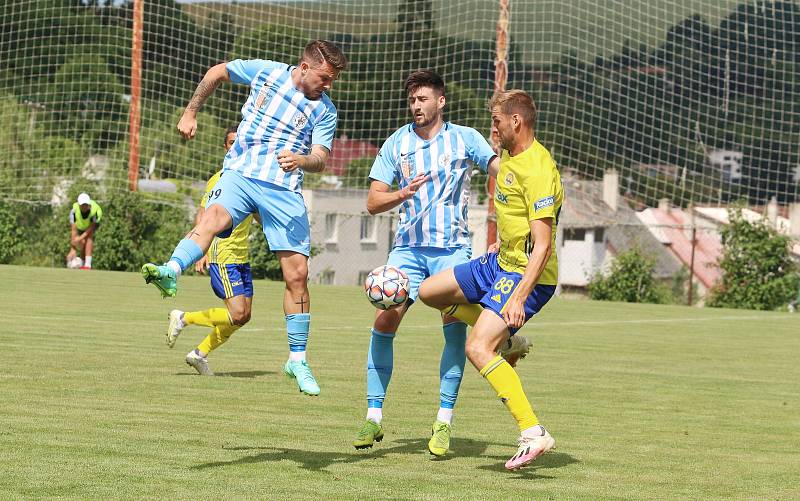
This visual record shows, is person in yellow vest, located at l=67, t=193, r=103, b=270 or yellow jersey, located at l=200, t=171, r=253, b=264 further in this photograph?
person in yellow vest, located at l=67, t=193, r=103, b=270

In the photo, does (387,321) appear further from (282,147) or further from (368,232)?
(368,232)

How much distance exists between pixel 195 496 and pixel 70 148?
30500mm

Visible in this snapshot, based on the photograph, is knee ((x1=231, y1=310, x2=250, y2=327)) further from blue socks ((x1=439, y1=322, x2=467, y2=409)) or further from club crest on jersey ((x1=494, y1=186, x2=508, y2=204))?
club crest on jersey ((x1=494, y1=186, x2=508, y2=204))

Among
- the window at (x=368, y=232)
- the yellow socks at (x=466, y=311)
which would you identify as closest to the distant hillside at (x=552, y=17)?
the window at (x=368, y=232)

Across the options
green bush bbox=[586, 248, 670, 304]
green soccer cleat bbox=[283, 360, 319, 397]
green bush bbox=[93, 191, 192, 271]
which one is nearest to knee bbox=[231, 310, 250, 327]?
green soccer cleat bbox=[283, 360, 319, 397]

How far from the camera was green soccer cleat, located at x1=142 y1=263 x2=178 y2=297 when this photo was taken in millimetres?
6875

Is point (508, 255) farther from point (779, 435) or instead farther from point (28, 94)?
point (28, 94)

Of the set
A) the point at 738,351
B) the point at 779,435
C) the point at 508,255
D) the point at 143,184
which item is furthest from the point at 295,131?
the point at 143,184

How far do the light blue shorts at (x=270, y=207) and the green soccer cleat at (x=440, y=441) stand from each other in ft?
5.02

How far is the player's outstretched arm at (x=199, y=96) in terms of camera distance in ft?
26.7

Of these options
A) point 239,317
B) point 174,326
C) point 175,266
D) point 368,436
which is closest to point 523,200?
point 368,436

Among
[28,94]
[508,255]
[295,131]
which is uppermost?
[28,94]

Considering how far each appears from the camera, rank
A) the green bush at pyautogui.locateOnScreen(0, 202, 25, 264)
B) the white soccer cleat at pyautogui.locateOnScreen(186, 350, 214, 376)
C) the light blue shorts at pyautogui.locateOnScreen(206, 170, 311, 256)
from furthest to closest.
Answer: the green bush at pyautogui.locateOnScreen(0, 202, 25, 264) < the white soccer cleat at pyautogui.locateOnScreen(186, 350, 214, 376) < the light blue shorts at pyautogui.locateOnScreen(206, 170, 311, 256)

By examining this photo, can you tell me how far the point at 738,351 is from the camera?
53.5 feet
